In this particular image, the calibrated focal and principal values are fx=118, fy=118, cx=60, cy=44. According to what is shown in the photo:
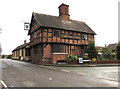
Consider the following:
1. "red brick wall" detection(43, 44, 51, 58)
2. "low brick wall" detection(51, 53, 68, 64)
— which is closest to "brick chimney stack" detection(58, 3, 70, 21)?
"red brick wall" detection(43, 44, 51, 58)

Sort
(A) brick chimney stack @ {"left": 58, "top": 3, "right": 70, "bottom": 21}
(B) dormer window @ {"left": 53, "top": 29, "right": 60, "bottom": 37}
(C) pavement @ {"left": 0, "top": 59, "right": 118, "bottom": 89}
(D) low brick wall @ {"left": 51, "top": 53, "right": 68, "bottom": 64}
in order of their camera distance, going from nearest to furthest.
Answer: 1. (C) pavement @ {"left": 0, "top": 59, "right": 118, "bottom": 89}
2. (D) low brick wall @ {"left": 51, "top": 53, "right": 68, "bottom": 64}
3. (B) dormer window @ {"left": 53, "top": 29, "right": 60, "bottom": 37}
4. (A) brick chimney stack @ {"left": 58, "top": 3, "right": 70, "bottom": 21}

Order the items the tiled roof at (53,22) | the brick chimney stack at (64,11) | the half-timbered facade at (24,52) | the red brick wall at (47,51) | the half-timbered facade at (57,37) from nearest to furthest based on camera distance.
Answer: the red brick wall at (47,51)
the half-timbered facade at (57,37)
the tiled roof at (53,22)
the brick chimney stack at (64,11)
the half-timbered facade at (24,52)

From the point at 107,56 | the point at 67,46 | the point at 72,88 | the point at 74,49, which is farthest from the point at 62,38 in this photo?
the point at 72,88

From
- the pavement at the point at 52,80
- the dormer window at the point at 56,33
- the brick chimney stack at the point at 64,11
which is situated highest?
the brick chimney stack at the point at 64,11

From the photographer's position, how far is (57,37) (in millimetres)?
23656

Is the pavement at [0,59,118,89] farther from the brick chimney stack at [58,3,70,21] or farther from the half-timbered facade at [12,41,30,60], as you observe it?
the half-timbered facade at [12,41,30,60]

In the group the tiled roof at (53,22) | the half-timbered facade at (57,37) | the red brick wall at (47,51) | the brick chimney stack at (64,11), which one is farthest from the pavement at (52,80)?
the brick chimney stack at (64,11)

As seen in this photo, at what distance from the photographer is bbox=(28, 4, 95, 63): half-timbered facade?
74.1 feet

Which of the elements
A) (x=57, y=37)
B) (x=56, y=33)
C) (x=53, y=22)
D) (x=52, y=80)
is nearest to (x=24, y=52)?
(x=53, y=22)

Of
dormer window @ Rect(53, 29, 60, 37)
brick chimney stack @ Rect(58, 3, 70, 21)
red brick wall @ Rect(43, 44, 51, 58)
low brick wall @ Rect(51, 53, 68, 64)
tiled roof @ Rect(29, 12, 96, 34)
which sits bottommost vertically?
low brick wall @ Rect(51, 53, 68, 64)

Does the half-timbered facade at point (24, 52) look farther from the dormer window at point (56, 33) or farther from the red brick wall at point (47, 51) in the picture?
the dormer window at point (56, 33)

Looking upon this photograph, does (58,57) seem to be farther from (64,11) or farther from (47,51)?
(64,11)

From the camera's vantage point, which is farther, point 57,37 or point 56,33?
point 56,33

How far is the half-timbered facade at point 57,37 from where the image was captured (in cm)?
2258
